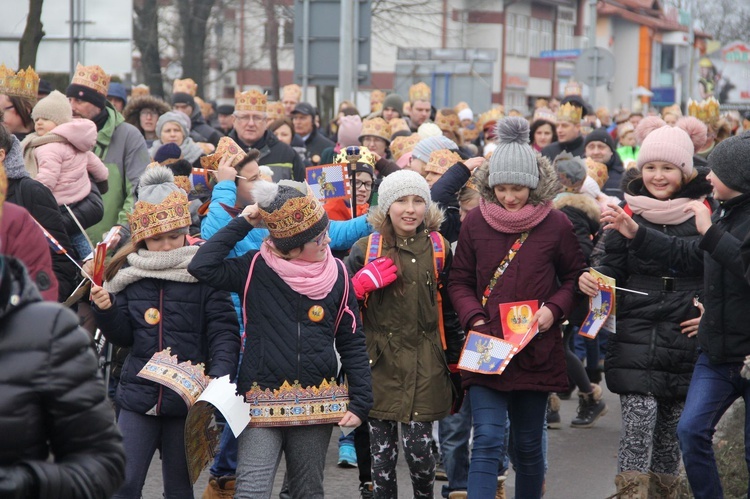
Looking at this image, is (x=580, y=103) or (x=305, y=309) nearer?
(x=305, y=309)

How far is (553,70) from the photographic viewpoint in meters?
70.7

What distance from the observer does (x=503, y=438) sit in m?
6.14

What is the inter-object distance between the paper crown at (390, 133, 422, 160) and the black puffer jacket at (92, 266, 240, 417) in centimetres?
432

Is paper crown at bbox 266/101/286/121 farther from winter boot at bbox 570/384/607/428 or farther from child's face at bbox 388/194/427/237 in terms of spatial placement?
child's face at bbox 388/194/427/237

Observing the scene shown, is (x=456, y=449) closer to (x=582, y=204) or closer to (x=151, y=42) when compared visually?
(x=582, y=204)

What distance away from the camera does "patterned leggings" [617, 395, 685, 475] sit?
21.0 ft

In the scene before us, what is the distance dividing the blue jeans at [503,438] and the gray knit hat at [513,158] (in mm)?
1083

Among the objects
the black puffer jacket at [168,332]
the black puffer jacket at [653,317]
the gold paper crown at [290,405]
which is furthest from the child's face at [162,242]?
the black puffer jacket at [653,317]

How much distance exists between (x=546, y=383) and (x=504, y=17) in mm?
58197

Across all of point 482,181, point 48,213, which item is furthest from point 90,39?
point 482,181

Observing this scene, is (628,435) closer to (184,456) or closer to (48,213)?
(184,456)

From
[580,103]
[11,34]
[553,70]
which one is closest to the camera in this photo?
[11,34]

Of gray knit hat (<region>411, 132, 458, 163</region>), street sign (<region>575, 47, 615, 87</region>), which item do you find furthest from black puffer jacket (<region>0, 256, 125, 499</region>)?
street sign (<region>575, 47, 615, 87</region>)

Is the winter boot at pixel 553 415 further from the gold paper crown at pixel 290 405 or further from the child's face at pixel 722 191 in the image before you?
the gold paper crown at pixel 290 405
